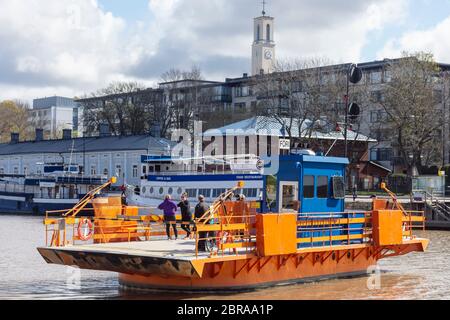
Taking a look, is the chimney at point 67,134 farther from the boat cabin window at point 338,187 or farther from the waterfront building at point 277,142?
the boat cabin window at point 338,187

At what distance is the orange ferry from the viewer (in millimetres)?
21219

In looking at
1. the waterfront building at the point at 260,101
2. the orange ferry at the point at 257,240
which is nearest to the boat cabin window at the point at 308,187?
the orange ferry at the point at 257,240

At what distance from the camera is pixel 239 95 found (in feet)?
436

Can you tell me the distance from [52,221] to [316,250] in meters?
7.55

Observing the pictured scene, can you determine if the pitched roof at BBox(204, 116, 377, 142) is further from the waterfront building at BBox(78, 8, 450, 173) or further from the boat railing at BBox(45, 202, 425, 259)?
the boat railing at BBox(45, 202, 425, 259)

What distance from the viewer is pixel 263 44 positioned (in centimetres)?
15425

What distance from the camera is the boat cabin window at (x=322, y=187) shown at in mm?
25875

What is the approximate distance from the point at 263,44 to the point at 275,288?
13369cm

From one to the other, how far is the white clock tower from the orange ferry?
125686 millimetres

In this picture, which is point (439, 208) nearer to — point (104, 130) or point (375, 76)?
point (375, 76)

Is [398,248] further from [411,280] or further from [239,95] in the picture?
[239,95]

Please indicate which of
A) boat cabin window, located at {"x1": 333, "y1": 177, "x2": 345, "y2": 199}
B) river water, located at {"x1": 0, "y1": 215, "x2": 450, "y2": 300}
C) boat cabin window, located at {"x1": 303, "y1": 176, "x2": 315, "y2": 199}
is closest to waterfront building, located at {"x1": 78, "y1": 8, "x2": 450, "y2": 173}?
river water, located at {"x1": 0, "y1": 215, "x2": 450, "y2": 300}

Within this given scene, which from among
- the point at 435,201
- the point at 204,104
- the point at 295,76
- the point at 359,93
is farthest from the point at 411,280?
the point at 204,104

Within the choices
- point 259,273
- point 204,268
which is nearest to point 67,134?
point 259,273
